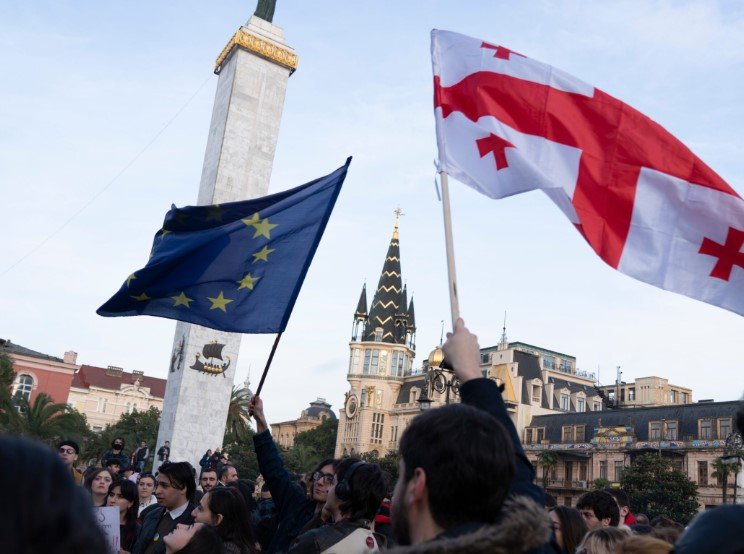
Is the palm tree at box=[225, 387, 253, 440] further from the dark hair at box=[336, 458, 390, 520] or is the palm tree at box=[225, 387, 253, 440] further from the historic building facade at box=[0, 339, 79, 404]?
the dark hair at box=[336, 458, 390, 520]

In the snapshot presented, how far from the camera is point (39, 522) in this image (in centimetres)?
133

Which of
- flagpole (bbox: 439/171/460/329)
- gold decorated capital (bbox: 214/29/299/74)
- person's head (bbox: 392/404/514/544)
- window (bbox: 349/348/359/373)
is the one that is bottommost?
person's head (bbox: 392/404/514/544)

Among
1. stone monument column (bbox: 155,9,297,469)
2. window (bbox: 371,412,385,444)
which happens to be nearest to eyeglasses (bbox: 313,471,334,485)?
stone monument column (bbox: 155,9,297,469)

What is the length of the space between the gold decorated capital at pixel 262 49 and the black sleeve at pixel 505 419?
3037cm

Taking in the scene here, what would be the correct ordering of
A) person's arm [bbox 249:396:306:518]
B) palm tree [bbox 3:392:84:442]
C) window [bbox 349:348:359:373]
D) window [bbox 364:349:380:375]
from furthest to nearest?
window [bbox 349:348:359:373]
window [bbox 364:349:380:375]
palm tree [bbox 3:392:84:442]
person's arm [bbox 249:396:306:518]

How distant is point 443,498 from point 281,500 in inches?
154

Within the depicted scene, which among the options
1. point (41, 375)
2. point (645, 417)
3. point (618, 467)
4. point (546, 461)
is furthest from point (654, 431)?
point (41, 375)

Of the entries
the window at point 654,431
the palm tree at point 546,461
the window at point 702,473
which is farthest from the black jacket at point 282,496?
the palm tree at point 546,461

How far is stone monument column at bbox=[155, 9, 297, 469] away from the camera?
92.3 ft

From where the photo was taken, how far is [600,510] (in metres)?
7.01

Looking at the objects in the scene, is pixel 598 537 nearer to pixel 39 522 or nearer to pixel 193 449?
pixel 39 522

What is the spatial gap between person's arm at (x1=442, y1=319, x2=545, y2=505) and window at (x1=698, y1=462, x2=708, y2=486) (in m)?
56.5

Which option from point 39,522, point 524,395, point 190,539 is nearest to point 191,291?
point 190,539

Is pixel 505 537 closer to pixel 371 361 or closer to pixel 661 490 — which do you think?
pixel 661 490
